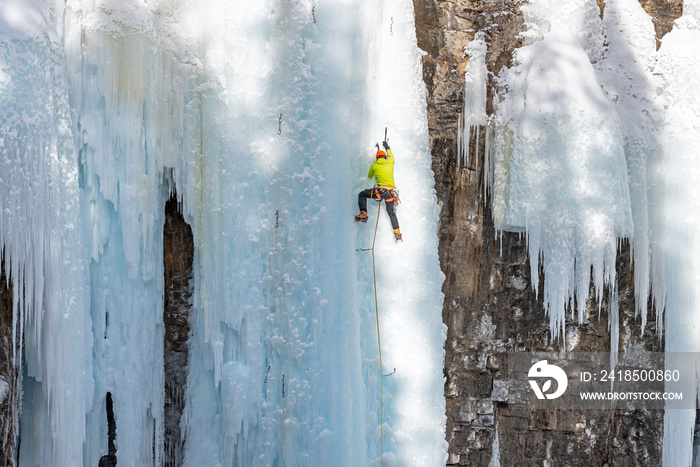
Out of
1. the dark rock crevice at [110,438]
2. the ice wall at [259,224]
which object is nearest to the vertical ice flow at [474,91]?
the ice wall at [259,224]

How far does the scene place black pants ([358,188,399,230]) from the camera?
16.5ft

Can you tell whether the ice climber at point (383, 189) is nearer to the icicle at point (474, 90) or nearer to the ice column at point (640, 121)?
the icicle at point (474, 90)

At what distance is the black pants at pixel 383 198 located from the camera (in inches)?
198

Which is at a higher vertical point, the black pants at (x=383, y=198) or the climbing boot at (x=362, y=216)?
the black pants at (x=383, y=198)

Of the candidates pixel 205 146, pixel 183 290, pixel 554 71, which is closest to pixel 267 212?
pixel 205 146

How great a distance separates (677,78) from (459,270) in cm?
281

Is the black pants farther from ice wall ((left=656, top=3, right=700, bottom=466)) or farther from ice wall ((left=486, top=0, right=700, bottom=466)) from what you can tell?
ice wall ((left=656, top=3, right=700, bottom=466))

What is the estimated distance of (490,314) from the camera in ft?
20.1

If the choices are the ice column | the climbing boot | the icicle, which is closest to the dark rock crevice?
the climbing boot

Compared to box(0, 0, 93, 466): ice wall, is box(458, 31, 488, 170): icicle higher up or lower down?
higher up

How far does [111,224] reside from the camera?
15.9ft

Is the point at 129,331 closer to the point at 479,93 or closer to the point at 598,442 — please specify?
the point at 479,93

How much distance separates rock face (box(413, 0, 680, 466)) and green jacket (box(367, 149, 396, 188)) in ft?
3.00

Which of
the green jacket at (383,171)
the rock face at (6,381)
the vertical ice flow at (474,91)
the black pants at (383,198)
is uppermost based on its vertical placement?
the vertical ice flow at (474,91)
